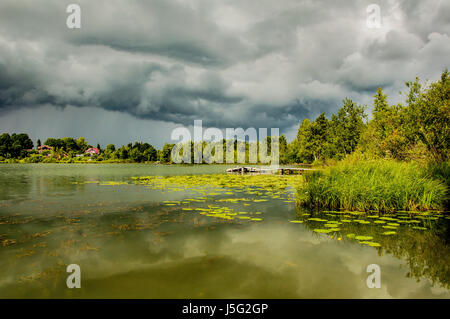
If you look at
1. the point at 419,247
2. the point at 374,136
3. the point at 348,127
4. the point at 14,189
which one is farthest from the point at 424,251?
the point at 348,127

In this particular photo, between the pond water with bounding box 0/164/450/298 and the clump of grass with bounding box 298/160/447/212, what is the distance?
838 millimetres

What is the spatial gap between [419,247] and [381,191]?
4409 mm

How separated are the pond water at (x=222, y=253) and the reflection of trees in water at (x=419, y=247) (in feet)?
0.07

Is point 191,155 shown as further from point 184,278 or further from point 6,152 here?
point 184,278

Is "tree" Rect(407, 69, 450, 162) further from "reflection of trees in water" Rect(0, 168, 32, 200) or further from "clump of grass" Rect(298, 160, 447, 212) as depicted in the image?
"reflection of trees in water" Rect(0, 168, 32, 200)

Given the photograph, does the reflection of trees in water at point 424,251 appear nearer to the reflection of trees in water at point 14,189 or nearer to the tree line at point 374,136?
the tree line at point 374,136

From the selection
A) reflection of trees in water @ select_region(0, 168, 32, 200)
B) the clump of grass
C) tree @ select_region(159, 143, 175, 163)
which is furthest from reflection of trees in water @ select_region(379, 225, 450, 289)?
tree @ select_region(159, 143, 175, 163)

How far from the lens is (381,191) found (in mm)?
9727

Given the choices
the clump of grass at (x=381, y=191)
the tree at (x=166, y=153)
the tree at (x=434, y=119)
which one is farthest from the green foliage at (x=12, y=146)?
the tree at (x=434, y=119)

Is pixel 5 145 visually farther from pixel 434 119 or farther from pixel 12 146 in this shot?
pixel 434 119

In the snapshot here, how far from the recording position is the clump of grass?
31.8 feet

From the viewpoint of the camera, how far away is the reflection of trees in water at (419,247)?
4.46 meters

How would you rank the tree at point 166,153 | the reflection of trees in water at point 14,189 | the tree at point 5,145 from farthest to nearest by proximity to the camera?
the tree at point 166,153
the tree at point 5,145
the reflection of trees in water at point 14,189
